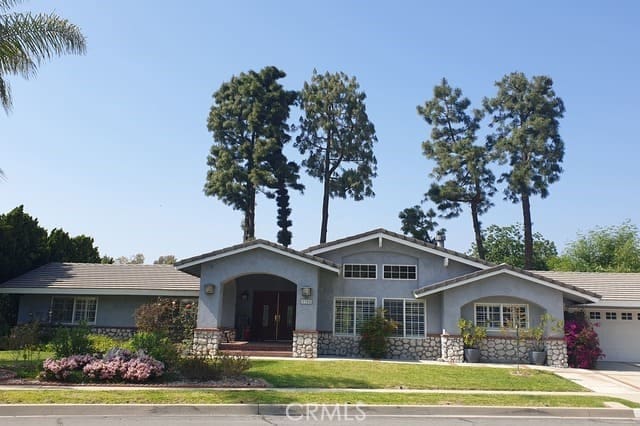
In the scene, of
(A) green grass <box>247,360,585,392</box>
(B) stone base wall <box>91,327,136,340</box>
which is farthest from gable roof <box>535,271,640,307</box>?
(B) stone base wall <box>91,327,136,340</box>

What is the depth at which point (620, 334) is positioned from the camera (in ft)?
70.9

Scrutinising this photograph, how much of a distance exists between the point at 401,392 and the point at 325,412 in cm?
282

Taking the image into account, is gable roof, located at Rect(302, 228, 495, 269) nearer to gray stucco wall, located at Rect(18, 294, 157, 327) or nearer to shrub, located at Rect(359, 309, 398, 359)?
shrub, located at Rect(359, 309, 398, 359)

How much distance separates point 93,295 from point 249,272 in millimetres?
7980

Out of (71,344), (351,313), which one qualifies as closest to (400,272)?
(351,313)

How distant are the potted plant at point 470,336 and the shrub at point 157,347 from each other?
423 inches

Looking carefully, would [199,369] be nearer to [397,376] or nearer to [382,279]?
[397,376]

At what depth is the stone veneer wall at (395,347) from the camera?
20.1 m

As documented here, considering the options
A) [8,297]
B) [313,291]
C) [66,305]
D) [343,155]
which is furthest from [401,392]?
[343,155]

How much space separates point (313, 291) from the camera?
19734 millimetres

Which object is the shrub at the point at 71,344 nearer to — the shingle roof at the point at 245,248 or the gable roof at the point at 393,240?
the shingle roof at the point at 245,248

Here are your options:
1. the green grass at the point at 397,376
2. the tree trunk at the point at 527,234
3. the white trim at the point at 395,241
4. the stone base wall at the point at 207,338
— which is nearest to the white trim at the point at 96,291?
the stone base wall at the point at 207,338

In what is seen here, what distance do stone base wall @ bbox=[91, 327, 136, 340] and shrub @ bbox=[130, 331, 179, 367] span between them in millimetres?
8897

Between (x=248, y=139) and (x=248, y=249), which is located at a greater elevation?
(x=248, y=139)
